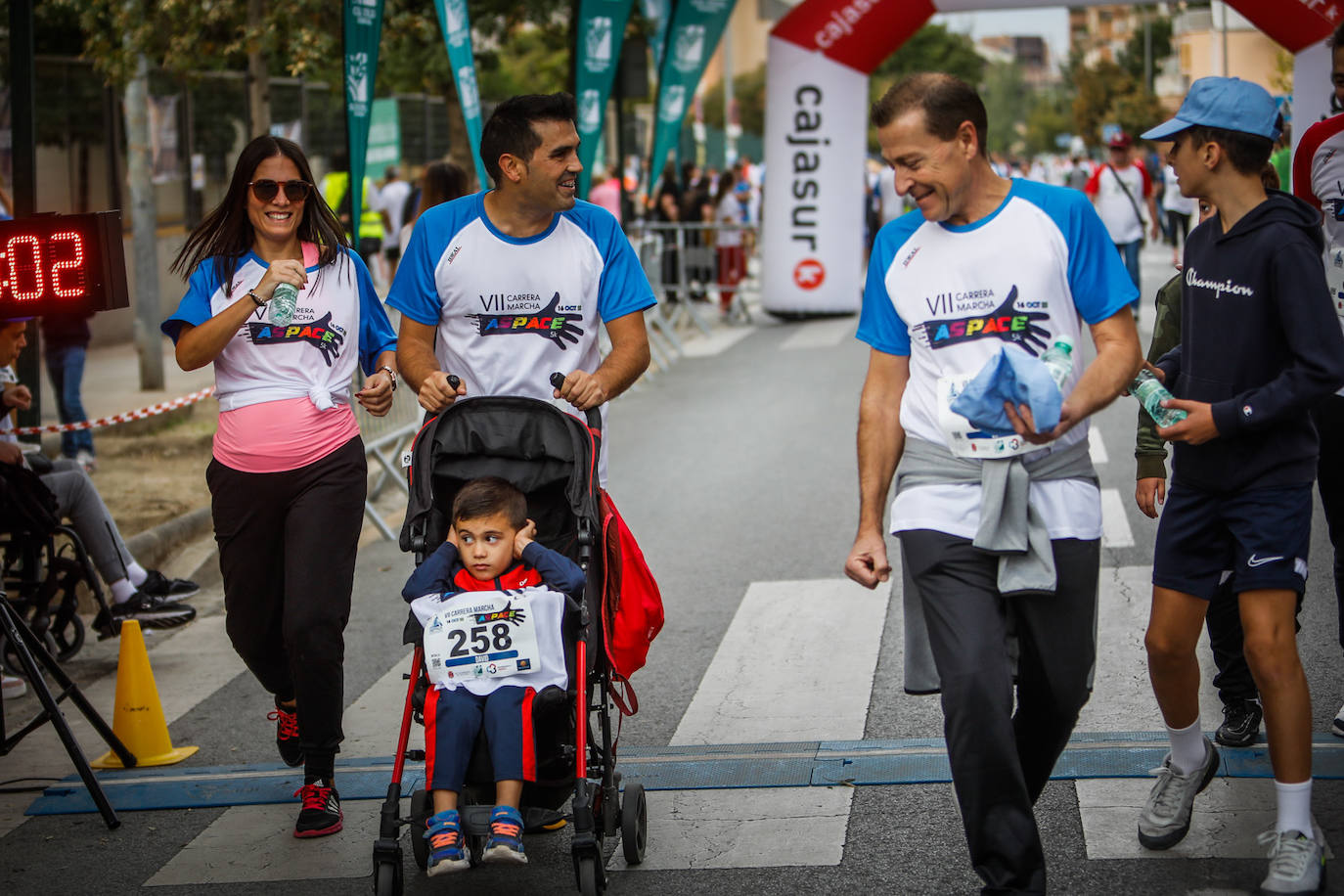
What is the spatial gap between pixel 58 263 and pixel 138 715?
5.78 feet

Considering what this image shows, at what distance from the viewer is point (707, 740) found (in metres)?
5.98

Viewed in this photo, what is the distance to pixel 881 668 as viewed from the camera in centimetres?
679

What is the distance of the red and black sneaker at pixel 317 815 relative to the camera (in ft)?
16.8

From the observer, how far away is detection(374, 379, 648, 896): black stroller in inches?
173

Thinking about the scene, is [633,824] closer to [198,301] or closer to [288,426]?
[288,426]

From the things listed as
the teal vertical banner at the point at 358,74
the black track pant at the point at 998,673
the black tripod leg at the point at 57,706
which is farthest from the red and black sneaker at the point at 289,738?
the teal vertical banner at the point at 358,74

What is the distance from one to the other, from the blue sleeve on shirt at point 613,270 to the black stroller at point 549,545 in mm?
412

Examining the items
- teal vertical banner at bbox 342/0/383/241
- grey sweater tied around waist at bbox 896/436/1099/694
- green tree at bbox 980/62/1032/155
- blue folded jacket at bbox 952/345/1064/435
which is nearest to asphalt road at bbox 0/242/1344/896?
grey sweater tied around waist at bbox 896/436/1099/694

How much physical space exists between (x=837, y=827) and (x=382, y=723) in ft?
7.24

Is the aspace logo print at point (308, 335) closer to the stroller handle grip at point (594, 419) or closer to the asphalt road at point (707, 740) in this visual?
the stroller handle grip at point (594, 419)

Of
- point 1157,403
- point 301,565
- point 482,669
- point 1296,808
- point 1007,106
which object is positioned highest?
point 1007,106

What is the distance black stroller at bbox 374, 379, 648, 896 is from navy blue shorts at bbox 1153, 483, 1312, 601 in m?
1.52

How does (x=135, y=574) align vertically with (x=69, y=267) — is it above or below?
below

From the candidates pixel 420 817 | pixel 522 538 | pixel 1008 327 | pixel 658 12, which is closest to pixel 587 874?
pixel 420 817
